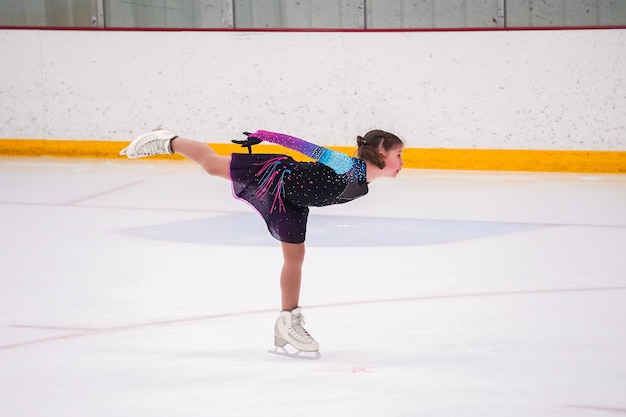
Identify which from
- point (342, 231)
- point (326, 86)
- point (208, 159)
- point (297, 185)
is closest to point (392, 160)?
point (297, 185)

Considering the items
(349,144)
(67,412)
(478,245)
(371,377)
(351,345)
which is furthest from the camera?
(349,144)

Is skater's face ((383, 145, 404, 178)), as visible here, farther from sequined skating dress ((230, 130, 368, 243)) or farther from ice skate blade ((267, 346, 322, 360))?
ice skate blade ((267, 346, 322, 360))

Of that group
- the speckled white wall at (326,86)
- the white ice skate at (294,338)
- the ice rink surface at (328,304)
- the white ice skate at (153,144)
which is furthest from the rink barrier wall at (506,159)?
the white ice skate at (294,338)

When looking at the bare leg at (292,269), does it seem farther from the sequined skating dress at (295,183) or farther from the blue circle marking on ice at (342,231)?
the blue circle marking on ice at (342,231)

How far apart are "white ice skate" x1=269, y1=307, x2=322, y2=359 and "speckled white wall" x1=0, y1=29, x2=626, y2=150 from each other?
5.44 meters

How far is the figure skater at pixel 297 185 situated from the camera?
163 inches

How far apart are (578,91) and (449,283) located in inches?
164

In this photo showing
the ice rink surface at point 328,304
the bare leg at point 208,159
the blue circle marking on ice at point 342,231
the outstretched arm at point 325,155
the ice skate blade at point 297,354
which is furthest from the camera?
the blue circle marking on ice at point 342,231

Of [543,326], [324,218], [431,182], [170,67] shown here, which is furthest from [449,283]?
[170,67]

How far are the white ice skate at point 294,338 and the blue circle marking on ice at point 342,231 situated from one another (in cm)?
228

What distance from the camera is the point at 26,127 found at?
10375mm

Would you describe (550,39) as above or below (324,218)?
above

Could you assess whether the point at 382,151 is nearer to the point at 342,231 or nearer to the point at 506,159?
the point at 342,231

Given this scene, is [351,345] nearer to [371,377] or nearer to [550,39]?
[371,377]
